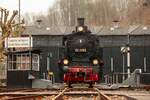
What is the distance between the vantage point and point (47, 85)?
28750 mm

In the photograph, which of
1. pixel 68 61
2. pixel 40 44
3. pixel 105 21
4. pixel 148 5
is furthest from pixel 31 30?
pixel 105 21

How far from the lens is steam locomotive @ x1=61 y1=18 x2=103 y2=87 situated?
25484mm

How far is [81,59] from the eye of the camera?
86.1 feet

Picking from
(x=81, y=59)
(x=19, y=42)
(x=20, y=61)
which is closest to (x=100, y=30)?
(x=20, y=61)

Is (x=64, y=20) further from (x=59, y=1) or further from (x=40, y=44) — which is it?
(x=40, y=44)

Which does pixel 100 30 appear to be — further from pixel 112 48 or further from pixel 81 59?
pixel 81 59

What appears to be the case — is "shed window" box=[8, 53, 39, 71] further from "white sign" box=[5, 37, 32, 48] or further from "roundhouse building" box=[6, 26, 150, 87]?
"roundhouse building" box=[6, 26, 150, 87]

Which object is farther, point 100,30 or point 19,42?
point 100,30

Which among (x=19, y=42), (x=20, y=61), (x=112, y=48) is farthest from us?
(x=112, y=48)

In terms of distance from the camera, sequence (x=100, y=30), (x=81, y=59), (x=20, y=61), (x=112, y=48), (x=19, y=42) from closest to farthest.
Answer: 1. (x=81, y=59)
2. (x=19, y=42)
3. (x=20, y=61)
4. (x=112, y=48)
5. (x=100, y=30)

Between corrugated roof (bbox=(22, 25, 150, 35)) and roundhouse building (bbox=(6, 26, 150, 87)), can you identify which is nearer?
roundhouse building (bbox=(6, 26, 150, 87))

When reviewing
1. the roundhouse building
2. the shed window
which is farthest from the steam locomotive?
the roundhouse building

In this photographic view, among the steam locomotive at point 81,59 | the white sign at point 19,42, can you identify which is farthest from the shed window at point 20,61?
the steam locomotive at point 81,59

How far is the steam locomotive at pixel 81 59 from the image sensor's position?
1003 inches
